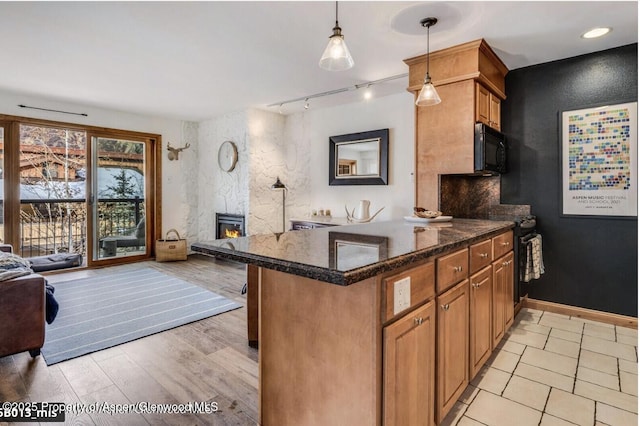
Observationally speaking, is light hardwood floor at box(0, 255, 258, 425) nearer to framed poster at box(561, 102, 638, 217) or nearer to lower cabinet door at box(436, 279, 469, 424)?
lower cabinet door at box(436, 279, 469, 424)

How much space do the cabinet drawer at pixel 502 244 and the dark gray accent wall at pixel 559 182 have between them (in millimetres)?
950

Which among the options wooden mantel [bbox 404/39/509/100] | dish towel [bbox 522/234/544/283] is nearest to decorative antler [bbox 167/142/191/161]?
wooden mantel [bbox 404/39/509/100]

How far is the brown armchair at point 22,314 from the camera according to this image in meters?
2.17

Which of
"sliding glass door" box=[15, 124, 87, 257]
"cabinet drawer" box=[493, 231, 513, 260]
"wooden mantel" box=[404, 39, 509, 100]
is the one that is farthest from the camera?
"sliding glass door" box=[15, 124, 87, 257]

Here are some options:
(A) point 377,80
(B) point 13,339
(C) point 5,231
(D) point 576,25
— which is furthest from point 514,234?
(C) point 5,231

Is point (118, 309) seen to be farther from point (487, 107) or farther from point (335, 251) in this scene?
point (487, 107)

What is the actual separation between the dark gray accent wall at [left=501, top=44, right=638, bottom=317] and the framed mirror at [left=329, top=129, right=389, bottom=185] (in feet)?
4.78

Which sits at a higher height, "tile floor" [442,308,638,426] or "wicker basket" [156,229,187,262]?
"wicker basket" [156,229,187,262]

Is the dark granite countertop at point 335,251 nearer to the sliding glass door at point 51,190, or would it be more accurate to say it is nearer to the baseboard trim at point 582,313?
the baseboard trim at point 582,313

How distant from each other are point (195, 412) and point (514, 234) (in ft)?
8.48

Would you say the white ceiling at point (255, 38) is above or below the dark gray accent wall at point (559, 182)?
above

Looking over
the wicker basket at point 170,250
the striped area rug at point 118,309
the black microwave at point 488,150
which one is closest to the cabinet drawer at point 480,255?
the black microwave at point 488,150

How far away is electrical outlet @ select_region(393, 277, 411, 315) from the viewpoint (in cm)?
121

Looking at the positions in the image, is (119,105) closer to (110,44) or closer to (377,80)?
(110,44)
